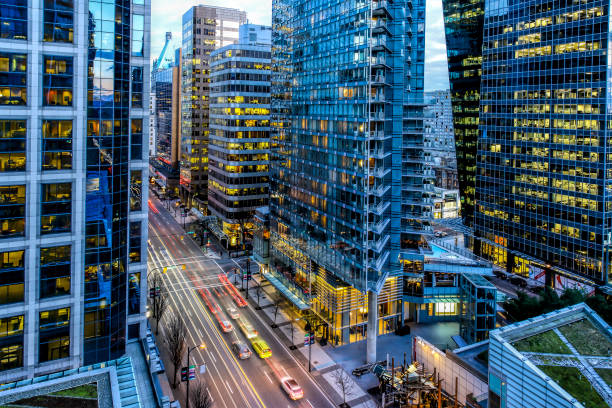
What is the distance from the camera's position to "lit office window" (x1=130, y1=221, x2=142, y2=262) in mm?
46812

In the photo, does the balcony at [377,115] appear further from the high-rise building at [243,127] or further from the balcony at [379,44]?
the high-rise building at [243,127]

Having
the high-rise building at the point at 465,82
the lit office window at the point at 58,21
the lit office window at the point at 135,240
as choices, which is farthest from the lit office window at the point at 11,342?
the high-rise building at the point at 465,82

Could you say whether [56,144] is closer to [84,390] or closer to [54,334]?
[54,334]

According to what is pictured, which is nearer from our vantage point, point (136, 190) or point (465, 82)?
point (136, 190)

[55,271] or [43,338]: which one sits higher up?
[55,271]

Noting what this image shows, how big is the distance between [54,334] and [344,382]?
29.8 metres

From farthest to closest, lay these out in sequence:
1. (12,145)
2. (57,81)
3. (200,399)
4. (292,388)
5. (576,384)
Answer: (292,388) → (200,399) → (57,81) → (12,145) → (576,384)

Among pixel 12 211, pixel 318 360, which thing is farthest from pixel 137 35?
pixel 318 360

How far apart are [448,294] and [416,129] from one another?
25.3m

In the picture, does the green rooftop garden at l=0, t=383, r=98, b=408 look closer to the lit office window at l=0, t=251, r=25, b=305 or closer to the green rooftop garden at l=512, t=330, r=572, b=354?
the lit office window at l=0, t=251, r=25, b=305

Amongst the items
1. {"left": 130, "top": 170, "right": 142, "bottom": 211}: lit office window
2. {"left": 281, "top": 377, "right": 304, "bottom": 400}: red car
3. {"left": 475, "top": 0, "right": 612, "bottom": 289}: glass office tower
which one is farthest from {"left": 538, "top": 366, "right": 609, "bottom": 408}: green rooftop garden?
{"left": 475, "top": 0, "right": 612, "bottom": 289}: glass office tower

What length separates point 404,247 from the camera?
2547 inches

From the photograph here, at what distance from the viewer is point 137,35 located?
4512 centimetres

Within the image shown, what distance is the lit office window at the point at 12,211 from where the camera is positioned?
37562 millimetres
